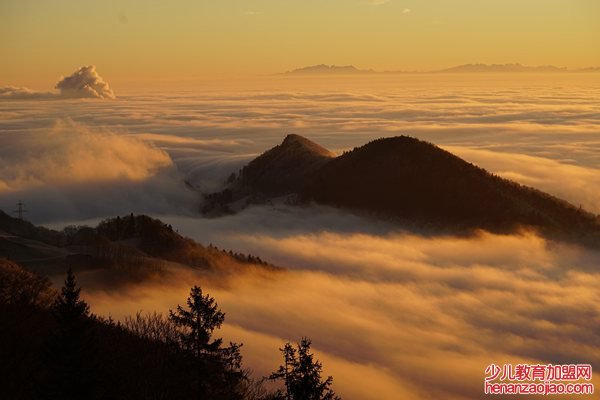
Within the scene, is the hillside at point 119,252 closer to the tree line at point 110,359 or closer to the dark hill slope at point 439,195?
the tree line at point 110,359

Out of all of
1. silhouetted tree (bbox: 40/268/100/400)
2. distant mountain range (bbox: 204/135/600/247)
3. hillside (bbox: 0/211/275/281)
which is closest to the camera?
silhouetted tree (bbox: 40/268/100/400)

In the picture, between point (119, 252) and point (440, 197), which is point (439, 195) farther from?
point (119, 252)

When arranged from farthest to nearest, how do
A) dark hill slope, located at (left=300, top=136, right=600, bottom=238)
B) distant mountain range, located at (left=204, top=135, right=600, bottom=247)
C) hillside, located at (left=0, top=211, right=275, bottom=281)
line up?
1. dark hill slope, located at (left=300, top=136, right=600, bottom=238)
2. distant mountain range, located at (left=204, top=135, right=600, bottom=247)
3. hillside, located at (left=0, top=211, right=275, bottom=281)

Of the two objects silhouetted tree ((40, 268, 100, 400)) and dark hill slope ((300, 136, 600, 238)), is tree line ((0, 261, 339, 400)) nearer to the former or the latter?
silhouetted tree ((40, 268, 100, 400))

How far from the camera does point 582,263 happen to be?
152625 millimetres

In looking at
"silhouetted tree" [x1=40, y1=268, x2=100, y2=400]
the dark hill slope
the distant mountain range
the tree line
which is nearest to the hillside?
the tree line

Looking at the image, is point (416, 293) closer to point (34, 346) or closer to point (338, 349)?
point (338, 349)

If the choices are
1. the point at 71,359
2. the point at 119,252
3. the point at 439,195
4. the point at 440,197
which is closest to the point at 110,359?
the point at 71,359

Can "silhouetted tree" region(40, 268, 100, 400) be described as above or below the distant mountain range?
below

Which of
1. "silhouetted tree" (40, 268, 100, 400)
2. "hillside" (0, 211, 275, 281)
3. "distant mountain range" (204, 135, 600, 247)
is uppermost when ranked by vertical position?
"distant mountain range" (204, 135, 600, 247)

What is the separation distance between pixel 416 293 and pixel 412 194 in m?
58.9

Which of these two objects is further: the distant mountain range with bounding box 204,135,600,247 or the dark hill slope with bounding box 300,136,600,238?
the dark hill slope with bounding box 300,136,600,238

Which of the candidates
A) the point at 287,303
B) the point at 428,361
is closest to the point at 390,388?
the point at 428,361

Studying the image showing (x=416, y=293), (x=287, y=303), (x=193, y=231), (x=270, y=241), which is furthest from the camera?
(x=193, y=231)
